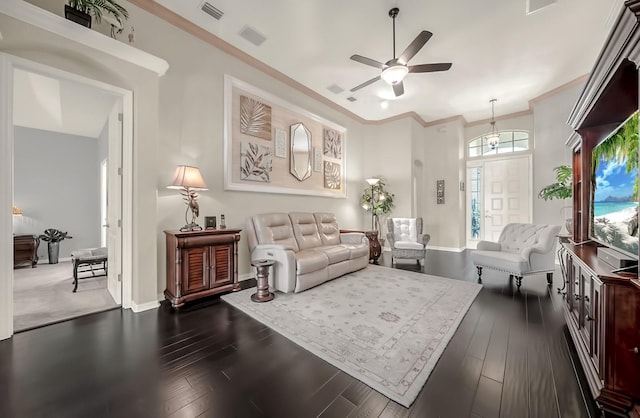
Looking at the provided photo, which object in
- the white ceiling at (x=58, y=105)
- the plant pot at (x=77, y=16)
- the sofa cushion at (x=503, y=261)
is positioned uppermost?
the white ceiling at (x=58, y=105)

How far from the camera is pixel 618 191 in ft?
5.47

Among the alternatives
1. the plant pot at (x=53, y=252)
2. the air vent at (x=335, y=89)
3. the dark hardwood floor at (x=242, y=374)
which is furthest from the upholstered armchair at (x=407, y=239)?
the plant pot at (x=53, y=252)

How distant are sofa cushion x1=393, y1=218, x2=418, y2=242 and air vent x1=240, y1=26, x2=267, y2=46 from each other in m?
4.01

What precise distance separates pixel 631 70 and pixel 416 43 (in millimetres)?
1844

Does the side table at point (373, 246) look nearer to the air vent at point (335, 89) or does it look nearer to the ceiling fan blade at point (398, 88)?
the ceiling fan blade at point (398, 88)

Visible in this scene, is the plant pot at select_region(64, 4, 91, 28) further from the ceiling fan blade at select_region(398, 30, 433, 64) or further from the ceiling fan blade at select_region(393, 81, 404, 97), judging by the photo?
the ceiling fan blade at select_region(393, 81, 404, 97)

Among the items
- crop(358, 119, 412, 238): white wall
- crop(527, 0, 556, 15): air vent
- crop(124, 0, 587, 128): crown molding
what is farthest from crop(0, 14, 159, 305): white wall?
crop(358, 119, 412, 238): white wall

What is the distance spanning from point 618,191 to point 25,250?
827cm

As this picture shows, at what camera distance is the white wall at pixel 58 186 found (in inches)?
201

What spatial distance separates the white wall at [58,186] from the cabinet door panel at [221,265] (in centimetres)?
499

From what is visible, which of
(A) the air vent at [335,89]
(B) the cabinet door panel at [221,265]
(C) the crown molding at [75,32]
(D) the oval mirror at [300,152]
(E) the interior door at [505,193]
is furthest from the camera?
(E) the interior door at [505,193]

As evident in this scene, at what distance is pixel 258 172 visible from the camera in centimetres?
397

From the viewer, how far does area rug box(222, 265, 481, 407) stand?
5.40 ft

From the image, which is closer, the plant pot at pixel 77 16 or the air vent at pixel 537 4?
the plant pot at pixel 77 16
